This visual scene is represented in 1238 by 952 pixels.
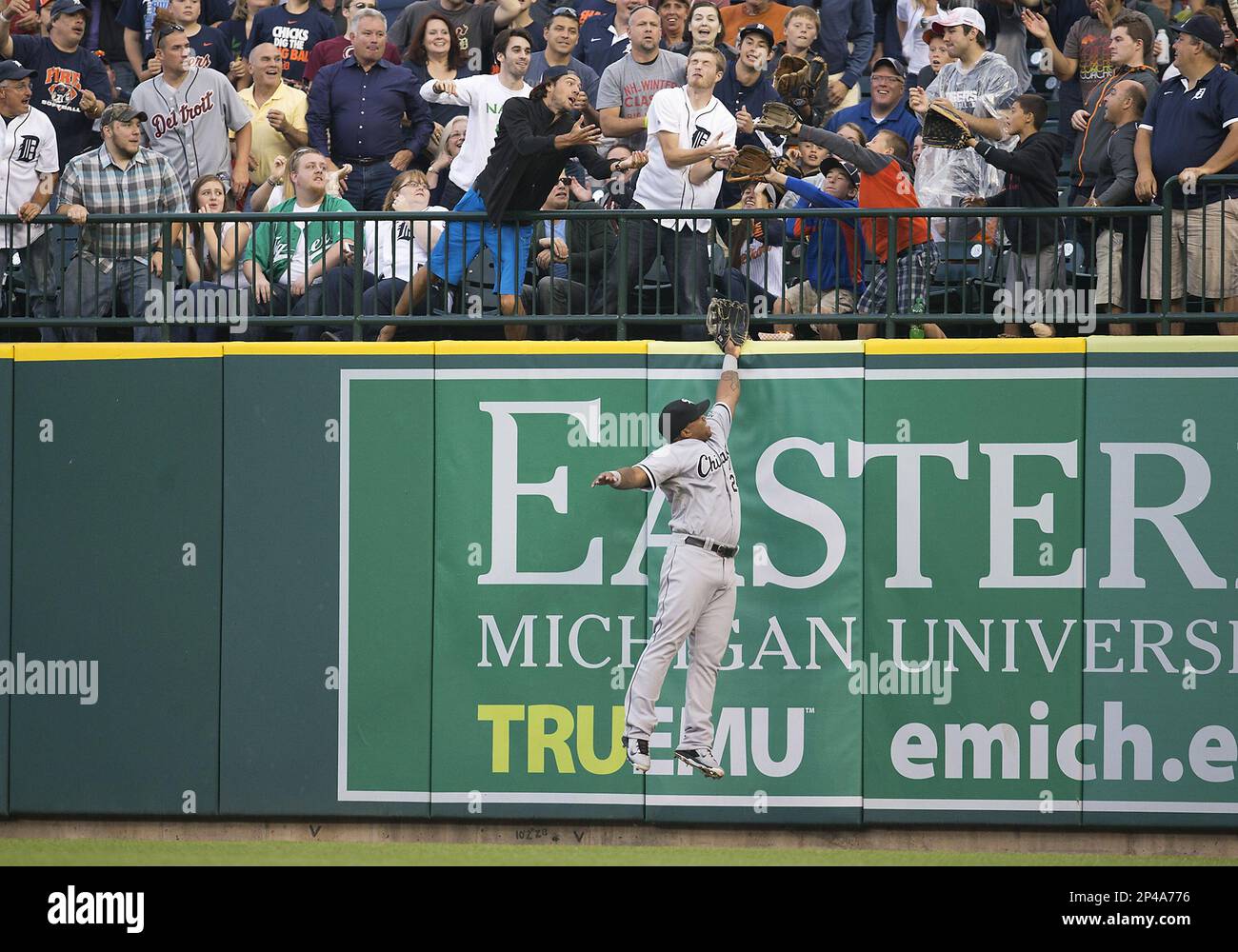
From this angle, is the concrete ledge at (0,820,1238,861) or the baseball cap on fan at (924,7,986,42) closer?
the concrete ledge at (0,820,1238,861)

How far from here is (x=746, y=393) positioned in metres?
10.8

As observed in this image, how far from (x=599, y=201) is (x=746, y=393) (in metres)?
2.59

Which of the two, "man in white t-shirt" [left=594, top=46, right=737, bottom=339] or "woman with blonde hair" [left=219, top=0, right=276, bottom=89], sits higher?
"woman with blonde hair" [left=219, top=0, right=276, bottom=89]

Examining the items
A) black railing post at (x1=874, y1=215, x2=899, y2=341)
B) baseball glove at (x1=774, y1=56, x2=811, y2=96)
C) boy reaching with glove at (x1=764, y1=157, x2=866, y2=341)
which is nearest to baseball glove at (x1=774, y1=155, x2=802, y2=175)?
boy reaching with glove at (x1=764, y1=157, x2=866, y2=341)

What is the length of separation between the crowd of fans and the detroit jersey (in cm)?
128

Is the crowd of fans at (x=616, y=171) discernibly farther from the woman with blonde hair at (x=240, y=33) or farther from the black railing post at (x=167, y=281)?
the woman with blonde hair at (x=240, y=33)

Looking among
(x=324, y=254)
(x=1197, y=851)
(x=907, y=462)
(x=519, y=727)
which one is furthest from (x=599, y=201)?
(x=1197, y=851)

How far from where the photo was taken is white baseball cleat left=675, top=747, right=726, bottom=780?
10203 mm

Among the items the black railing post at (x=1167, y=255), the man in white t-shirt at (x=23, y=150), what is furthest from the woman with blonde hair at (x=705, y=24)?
the man in white t-shirt at (x=23, y=150)

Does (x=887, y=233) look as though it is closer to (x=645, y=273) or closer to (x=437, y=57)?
(x=645, y=273)

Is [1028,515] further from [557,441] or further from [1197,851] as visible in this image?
[557,441]

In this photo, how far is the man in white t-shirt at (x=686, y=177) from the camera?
11.1m

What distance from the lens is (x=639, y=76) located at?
13250 mm

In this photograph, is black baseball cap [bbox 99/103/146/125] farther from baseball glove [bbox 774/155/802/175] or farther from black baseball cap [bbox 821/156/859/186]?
black baseball cap [bbox 821/156/859/186]
